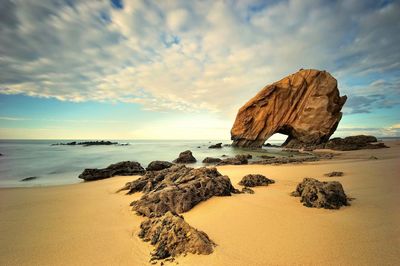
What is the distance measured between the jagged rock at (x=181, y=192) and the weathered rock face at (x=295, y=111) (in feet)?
115

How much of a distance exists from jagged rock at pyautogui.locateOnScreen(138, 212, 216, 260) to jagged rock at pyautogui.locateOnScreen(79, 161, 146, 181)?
9410mm

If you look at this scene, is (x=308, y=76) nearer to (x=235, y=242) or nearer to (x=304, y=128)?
(x=304, y=128)

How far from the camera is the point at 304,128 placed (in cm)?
3706

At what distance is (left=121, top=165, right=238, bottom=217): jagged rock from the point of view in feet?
15.3

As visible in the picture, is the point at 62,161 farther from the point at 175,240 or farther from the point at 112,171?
the point at 175,240

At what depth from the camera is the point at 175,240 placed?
2.88m

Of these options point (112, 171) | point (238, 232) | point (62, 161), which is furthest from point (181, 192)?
point (62, 161)

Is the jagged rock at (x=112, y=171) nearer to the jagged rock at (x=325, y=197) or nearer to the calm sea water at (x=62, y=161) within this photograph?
the calm sea water at (x=62, y=161)

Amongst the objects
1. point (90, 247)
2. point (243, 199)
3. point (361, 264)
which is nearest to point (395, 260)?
point (361, 264)

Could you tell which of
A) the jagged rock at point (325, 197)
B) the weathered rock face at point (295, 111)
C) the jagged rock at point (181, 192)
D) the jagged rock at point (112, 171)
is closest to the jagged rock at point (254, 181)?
the jagged rock at point (181, 192)

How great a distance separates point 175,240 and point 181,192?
7.05 feet

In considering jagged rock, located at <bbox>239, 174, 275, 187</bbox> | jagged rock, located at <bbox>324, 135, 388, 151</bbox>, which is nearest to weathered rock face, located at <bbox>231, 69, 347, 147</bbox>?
jagged rock, located at <bbox>324, 135, 388, 151</bbox>

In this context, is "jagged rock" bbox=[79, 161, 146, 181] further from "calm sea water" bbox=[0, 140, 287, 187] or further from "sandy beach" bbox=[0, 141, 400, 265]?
"sandy beach" bbox=[0, 141, 400, 265]

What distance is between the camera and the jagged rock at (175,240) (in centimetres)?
278
